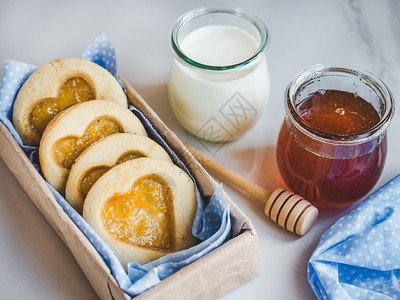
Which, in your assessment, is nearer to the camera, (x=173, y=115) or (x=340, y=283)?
(x=340, y=283)

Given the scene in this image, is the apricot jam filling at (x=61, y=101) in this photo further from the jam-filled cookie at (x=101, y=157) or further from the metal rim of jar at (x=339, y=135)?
the metal rim of jar at (x=339, y=135)

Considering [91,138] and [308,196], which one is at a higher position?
[91,138]

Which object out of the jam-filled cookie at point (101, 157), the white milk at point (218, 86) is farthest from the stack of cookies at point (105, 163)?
the white milk at point (218, 86)

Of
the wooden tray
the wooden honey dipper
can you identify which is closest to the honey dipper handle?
the wooden honey dipper

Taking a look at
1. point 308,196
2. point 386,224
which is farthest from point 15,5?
point 386,224

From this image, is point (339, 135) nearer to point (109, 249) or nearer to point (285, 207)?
point (285, 207)

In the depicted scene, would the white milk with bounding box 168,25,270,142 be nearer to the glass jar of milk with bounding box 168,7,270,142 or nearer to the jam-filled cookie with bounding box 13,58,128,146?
the glass jar of milk with bounding box 168,7,270,142

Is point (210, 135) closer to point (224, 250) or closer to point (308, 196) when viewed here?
point (308, 196)
